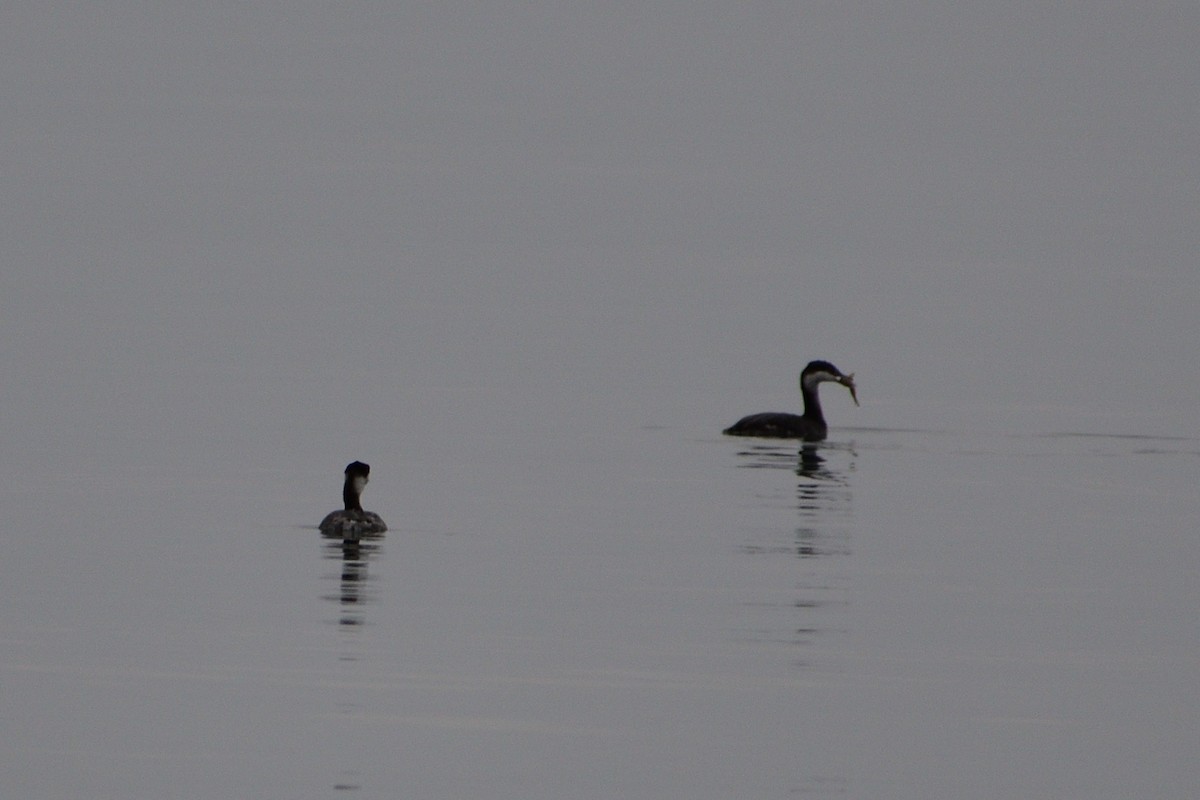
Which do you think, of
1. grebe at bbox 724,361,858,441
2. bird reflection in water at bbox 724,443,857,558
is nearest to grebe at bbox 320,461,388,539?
bird reflection in water at bbox 724,443,857,558

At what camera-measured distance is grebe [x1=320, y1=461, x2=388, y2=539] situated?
1073 inches

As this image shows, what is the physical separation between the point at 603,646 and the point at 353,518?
536 centimetres

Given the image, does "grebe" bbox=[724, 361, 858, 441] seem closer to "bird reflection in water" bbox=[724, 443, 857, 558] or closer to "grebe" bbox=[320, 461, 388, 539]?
"bird reflection in water" bbox=[724, 443, 857, 558]

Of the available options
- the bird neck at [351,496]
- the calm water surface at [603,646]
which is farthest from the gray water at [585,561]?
the bird neck at [351,496]

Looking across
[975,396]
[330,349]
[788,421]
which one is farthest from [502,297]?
[788,421]

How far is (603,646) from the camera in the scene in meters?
22.3

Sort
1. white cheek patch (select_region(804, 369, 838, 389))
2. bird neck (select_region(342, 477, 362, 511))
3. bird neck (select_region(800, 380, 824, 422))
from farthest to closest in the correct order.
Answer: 1. white cheek patch (select_region(804, 369, 838, 389))
2. bird neck (select_region(800, 380, 824, 422))
3. bird neck (select_region(342, 477, 362, 511))

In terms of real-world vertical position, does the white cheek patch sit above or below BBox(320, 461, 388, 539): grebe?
above

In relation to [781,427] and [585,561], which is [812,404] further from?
[585,561]

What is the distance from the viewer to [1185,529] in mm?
30547

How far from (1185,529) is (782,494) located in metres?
4.31

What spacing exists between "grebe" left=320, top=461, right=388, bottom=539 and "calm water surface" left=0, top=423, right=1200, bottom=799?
158 millimetres

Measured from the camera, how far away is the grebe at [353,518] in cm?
2725

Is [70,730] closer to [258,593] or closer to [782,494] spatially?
[258,593]
